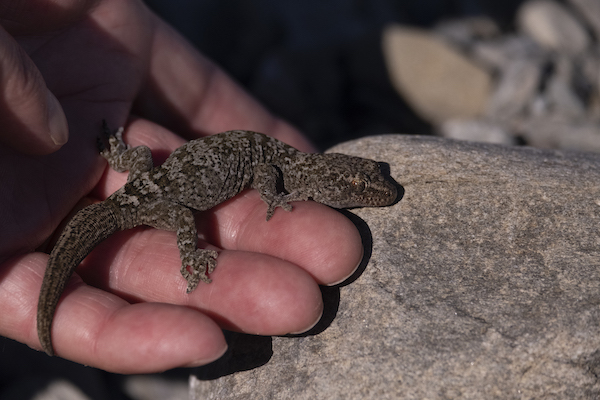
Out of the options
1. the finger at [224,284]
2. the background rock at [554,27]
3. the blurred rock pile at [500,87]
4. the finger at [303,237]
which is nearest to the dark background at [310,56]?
the blurred rock pile at [500,87]

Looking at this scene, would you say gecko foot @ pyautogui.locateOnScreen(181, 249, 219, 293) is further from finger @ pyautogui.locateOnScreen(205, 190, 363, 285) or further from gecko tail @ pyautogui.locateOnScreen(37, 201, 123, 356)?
gecko tail @ pyautogui.locateOnScreen(37, 201, 123, 356)

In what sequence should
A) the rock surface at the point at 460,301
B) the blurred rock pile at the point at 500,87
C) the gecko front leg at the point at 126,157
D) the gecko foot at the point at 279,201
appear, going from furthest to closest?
the blurred rock pile at the point at 500,87
the gecko front leg at the point at 126,157
the gecko foot at the point at 279,201
the rock surface at the point at 460,301

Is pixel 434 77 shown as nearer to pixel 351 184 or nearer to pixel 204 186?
pixel 351 184

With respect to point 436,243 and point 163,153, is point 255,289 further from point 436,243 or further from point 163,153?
point 163,153

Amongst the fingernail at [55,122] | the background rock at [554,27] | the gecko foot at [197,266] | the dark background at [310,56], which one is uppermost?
the background rock at [554,27]

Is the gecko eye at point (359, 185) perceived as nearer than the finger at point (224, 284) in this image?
No

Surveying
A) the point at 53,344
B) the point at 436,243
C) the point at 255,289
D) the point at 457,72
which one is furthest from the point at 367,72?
the point at 53,344

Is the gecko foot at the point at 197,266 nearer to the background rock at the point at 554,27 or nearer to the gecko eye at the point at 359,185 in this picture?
the gecko eye at the point at 359,185
